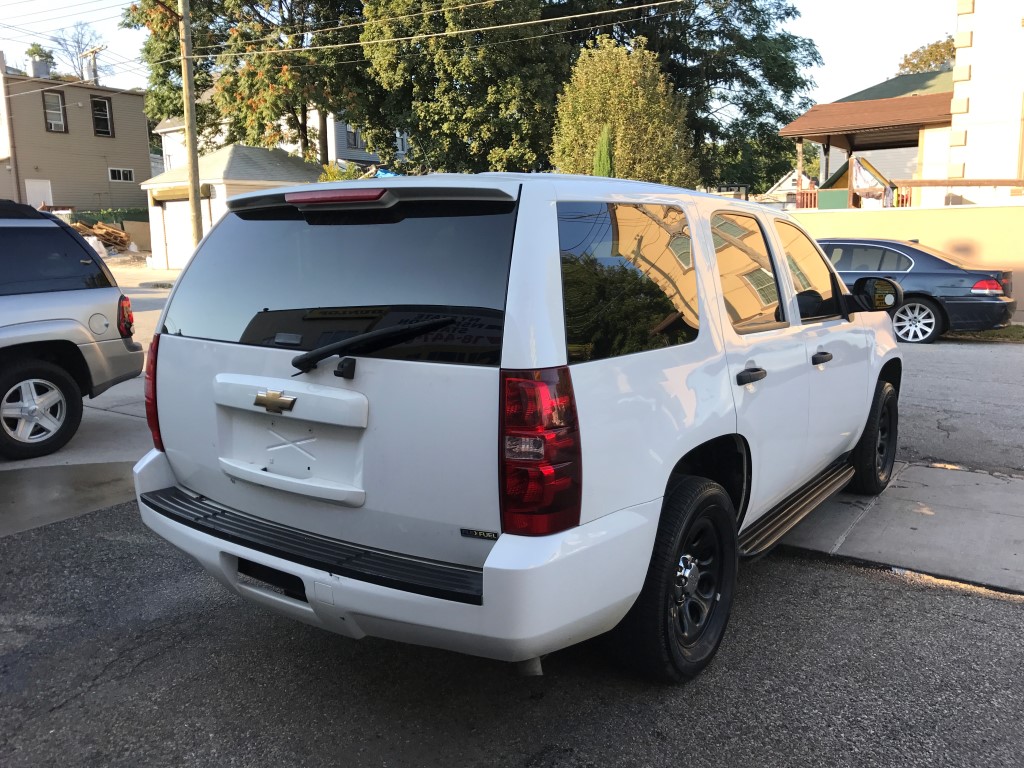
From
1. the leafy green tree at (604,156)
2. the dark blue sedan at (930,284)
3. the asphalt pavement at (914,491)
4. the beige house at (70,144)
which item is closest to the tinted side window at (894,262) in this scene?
the dark blue sedan at (930,284)

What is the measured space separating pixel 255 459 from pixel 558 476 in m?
1.17

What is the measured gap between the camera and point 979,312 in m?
12.2

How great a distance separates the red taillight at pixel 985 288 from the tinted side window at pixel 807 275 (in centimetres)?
894

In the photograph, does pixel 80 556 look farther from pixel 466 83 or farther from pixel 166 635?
pixel 466 83

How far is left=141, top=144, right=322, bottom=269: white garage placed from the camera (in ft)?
92.2

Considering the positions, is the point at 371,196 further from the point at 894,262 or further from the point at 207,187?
the point at 207,187

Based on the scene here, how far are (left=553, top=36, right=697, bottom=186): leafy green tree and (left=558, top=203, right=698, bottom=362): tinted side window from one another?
2007 cm

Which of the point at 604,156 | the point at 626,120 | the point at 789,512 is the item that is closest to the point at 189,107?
the point at 604,156

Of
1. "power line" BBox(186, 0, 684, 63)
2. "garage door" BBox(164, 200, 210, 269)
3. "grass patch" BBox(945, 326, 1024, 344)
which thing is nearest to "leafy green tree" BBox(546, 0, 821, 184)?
"power line" BBox(186, 0, 684, 63)

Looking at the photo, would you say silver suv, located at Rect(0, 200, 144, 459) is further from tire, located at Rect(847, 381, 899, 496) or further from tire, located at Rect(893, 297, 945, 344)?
tire, located at Rect(893, 297, 945, 344)

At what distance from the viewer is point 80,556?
15.0ft

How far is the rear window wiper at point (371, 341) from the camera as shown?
8.55ft

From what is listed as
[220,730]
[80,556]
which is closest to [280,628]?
[220,730]

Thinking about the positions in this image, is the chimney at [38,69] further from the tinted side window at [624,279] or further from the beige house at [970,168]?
the tinted side window at [624,279]
